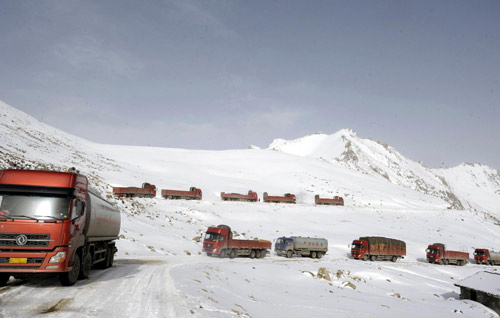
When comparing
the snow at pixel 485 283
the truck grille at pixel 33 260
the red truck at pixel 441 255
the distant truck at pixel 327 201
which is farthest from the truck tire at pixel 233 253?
the distant truck at pixel 327 201

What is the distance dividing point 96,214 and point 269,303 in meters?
8.89

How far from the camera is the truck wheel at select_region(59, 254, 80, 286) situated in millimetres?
12500

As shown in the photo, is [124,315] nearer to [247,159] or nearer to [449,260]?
[449,260]

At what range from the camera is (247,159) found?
5094 inches

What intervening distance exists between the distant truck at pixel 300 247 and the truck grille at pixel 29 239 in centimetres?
3236

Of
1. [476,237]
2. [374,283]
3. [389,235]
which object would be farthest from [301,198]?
[374,283]

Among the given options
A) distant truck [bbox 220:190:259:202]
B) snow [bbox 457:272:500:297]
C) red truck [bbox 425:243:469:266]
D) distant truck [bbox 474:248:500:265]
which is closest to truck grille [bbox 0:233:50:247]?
snow [bbox 457:272:500:297]

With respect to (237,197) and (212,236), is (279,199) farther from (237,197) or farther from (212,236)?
(212,236)

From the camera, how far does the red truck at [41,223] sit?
11352 millimetres

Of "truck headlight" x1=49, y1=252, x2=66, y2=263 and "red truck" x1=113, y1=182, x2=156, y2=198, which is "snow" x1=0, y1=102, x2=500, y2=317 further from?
"red truck" x1=113, y1=182, x2=156, y2=198

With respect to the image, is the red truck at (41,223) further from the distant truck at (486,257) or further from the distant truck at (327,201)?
the distant truck at (327,201)

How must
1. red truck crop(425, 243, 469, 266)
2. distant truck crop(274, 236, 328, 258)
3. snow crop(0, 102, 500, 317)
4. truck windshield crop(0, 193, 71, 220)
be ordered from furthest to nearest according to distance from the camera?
red truck crop(425, 243, 469, 266)
distant truck crop(274, 236, 328, 258)
snow crop(0, 102, 500, 317)
truck windshield crop(0, 193, 71, 220)

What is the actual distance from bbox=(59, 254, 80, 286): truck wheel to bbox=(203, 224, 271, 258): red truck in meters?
21.1

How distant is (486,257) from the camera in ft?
174
